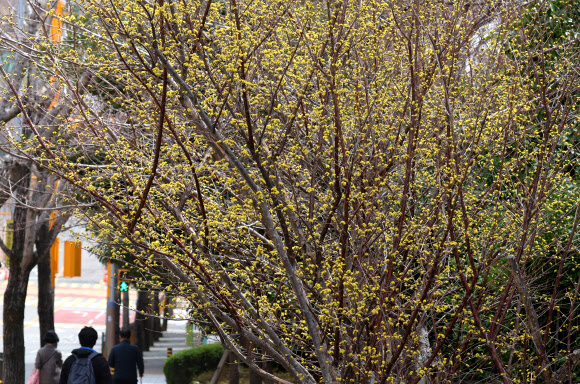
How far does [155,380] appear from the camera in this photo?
24.3 meters

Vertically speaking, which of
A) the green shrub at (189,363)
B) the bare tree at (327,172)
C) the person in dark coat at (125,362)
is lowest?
the green shrub at (189,363)

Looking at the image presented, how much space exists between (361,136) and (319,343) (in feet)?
6.03

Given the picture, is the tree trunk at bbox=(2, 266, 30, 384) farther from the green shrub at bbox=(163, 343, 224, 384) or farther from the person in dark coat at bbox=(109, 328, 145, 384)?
the green shrub at bbox=(163, 343, 224, 384)

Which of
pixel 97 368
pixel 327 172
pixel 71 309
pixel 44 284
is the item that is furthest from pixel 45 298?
pixel 71 309

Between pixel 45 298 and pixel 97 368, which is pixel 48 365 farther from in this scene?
pixel 45 298

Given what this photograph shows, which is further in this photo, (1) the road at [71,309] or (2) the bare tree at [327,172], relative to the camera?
(1) the road at [71,309]

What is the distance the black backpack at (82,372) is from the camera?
25.1 ft

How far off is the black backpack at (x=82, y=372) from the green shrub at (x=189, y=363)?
43.6 feet

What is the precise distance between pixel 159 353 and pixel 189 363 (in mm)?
11005

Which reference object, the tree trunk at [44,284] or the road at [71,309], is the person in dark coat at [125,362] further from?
the road at [71,309]

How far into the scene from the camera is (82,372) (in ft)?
25.2

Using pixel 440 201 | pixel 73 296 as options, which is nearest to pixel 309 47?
pixel 440 201

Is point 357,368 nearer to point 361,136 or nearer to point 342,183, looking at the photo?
point 342,183

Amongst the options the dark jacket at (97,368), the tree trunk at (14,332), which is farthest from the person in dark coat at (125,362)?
the tree trunk at (14,332)
